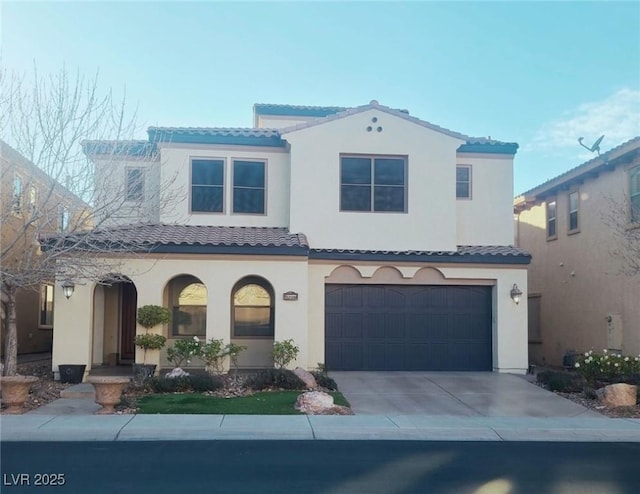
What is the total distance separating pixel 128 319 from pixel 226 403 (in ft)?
22.5

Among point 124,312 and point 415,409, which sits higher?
point 124,312

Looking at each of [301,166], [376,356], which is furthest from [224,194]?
[376,356]

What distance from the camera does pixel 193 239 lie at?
15516mm

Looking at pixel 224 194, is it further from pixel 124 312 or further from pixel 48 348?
pixel 48 348

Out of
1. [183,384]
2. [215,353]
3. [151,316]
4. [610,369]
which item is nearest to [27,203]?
[151,316]

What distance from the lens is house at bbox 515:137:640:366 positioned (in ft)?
55.1

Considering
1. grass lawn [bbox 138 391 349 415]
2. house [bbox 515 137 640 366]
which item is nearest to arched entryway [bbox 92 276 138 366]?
grass lawn [bbox 138 391 349 415]

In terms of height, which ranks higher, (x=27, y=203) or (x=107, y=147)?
(x=107, y=147)

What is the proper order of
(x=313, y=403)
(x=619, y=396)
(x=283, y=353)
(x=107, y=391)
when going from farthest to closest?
(x=283, y=353) → (x=619, y=396) → (x=313, y=403) → (x=107, y=391)

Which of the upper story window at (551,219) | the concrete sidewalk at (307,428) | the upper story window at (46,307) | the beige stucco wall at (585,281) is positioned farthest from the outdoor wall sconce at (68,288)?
the upper story window at (551,219)

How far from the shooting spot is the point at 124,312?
17.5 meters

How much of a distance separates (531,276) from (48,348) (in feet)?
62.4

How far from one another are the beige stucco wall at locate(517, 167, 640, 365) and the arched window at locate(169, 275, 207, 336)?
11238mm

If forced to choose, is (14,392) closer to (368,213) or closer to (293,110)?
(368,213)
